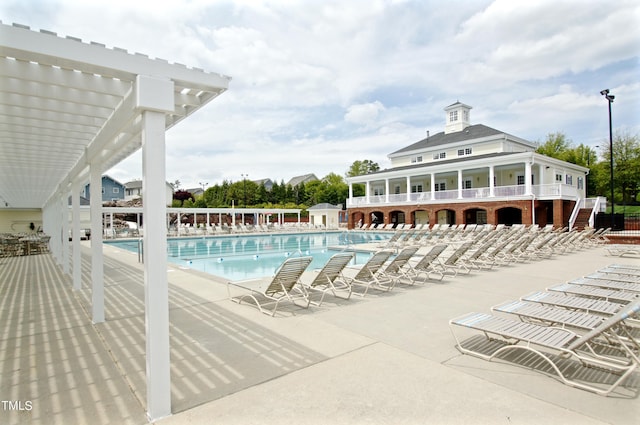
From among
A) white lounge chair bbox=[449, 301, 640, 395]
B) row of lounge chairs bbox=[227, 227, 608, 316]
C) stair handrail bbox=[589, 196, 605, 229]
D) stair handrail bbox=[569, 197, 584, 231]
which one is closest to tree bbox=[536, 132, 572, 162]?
stair handrail bbox=[589, 196, 605, 229]

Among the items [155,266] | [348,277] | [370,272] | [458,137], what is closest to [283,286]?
[370,272]

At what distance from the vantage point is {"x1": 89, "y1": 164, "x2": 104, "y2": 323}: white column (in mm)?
5473

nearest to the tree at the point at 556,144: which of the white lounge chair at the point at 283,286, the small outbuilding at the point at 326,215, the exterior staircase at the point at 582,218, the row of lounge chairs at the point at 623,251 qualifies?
the exterior staircase at the point at 582,218

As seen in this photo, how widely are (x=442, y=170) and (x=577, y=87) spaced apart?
10746mm

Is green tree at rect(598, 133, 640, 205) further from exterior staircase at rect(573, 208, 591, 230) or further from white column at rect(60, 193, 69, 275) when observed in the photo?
white column at rect(60, 193, 69, 275)

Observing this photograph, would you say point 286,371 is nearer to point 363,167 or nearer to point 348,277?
point 348,277

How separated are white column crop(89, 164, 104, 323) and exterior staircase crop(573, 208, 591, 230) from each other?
27.4 m

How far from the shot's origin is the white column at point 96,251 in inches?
215

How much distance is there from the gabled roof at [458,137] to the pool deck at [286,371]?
30.2 meters

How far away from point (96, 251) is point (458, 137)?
35.0 metres

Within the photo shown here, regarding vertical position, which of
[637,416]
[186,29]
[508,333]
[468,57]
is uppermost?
[468,57]

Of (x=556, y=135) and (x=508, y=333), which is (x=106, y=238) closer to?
(x=508, y=333)

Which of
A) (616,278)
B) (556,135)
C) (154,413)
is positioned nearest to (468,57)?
(616,278)

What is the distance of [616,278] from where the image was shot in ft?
19.8
